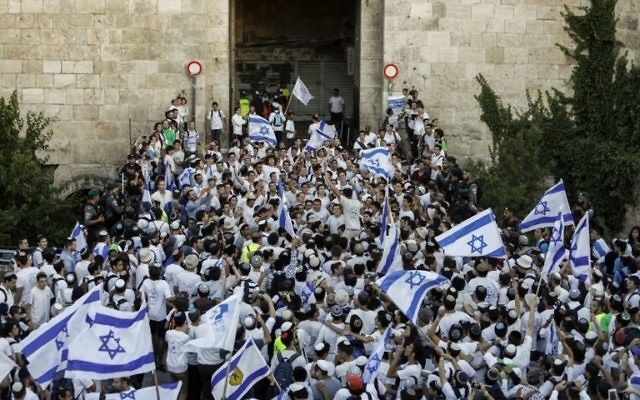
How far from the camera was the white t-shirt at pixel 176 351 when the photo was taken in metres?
18.4

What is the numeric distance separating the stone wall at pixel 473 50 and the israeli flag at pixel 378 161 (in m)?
6.46

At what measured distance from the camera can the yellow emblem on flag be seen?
1686 cm

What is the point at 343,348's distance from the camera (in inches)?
682

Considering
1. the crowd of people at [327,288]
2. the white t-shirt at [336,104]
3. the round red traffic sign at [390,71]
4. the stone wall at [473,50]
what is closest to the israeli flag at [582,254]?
the crowd of people at [327,288]

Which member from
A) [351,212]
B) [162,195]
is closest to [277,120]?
[162,195]

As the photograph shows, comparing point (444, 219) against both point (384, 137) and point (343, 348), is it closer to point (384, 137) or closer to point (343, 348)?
point (384, 137)

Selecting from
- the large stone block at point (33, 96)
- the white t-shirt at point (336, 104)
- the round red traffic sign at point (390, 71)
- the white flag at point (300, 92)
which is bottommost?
the white t-shirt at point (336, 104)

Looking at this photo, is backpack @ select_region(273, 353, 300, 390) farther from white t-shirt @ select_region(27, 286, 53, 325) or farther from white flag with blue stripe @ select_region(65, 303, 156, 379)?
white t-shirt @ select_region(27, 286, 53, 325)

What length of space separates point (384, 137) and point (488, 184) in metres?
2.51

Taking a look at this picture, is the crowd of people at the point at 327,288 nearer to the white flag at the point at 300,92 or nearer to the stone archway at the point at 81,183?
the white flag at the point at 300,92

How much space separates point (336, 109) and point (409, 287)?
715 inches

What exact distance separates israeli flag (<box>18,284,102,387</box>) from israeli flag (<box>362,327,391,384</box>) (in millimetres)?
3204

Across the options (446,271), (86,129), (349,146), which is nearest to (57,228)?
(86,129)

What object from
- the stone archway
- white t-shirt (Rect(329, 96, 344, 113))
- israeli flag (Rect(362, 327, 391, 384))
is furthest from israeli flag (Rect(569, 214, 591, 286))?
the stone archway
